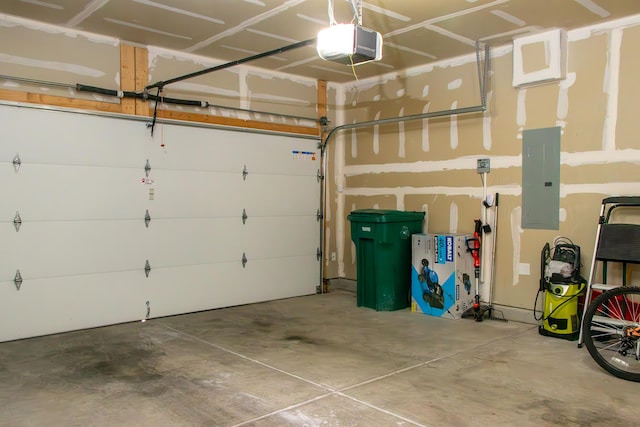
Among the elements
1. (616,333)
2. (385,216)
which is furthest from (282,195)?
(616,333)

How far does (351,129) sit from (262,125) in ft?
Answer: 4.31

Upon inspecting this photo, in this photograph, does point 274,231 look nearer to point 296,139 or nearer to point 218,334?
point 296,139

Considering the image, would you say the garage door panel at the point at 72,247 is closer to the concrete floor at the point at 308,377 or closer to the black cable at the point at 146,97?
the concrete floor at the point at 308,377

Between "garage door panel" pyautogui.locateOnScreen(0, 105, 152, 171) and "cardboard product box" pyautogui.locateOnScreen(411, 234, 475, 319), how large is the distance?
2.98 meters

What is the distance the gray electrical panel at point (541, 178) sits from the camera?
4578mm

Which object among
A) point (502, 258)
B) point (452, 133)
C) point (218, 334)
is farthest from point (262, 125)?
point (502, 258)

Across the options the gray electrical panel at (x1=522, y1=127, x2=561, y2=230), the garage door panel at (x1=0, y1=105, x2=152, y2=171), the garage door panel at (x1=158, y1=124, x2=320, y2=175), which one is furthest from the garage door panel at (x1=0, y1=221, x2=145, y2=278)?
the gray electrical panel at (x1=522, y1=127, x2=561, y2=230)

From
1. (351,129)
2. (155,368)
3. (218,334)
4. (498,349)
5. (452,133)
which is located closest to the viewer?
(155,368)

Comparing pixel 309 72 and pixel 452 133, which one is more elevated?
pixel 309 72

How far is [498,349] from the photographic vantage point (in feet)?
13.0

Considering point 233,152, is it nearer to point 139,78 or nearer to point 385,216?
point 139,78

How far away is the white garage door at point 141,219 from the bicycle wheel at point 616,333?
3.45 metres

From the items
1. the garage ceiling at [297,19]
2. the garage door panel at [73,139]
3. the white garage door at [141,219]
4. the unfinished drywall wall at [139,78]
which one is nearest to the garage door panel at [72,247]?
the white garage door at [141,219]

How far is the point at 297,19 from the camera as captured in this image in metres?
4.21
